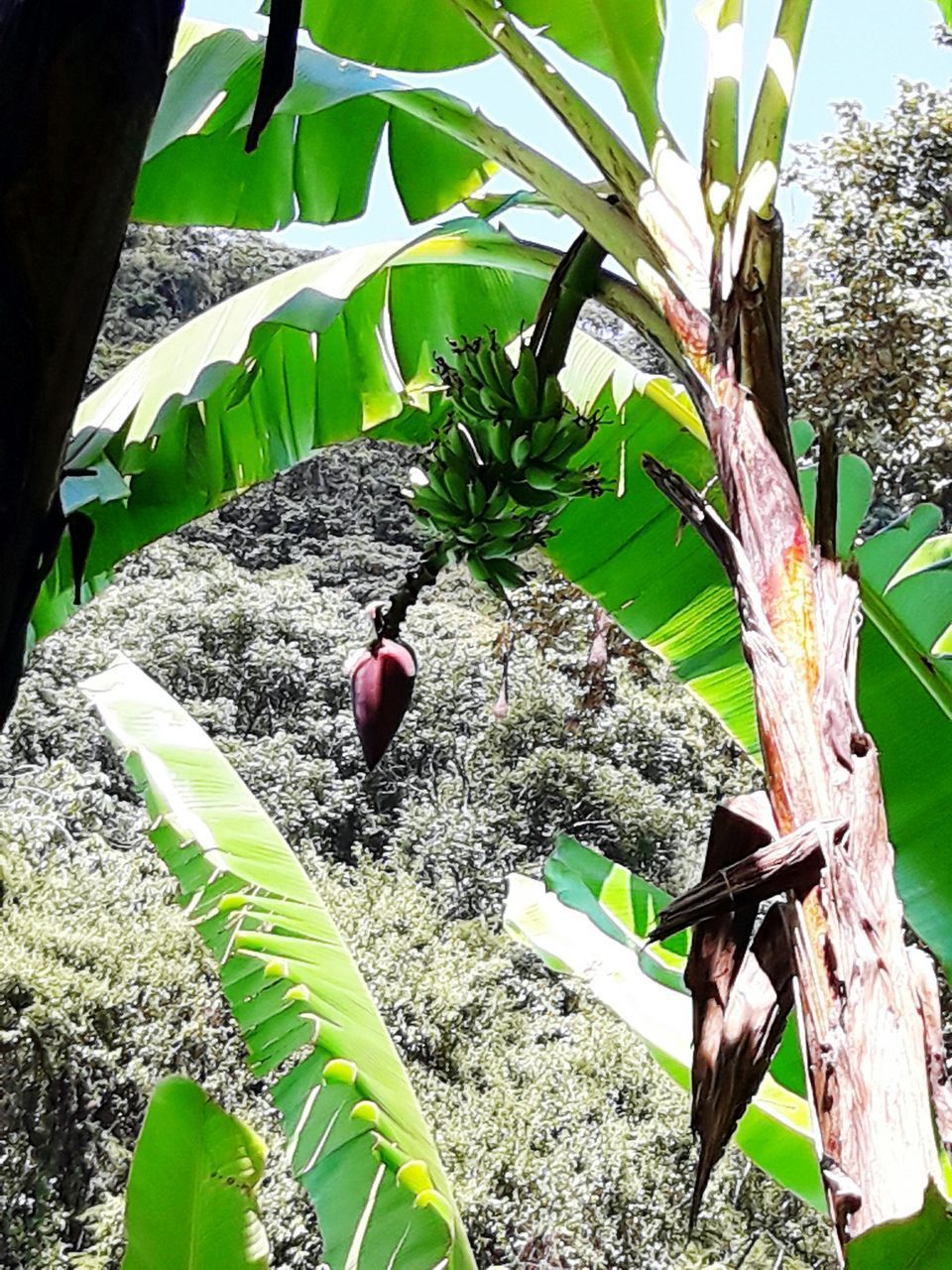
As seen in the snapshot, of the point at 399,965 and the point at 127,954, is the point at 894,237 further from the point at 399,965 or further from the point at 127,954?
the point at 127,954

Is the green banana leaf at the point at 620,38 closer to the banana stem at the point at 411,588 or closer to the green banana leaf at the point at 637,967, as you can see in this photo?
the banana stem at the point at 411,588

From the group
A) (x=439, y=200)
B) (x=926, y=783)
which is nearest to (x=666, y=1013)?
(x=926, y=783)

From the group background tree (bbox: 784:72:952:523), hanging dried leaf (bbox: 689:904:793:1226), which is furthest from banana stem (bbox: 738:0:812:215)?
background tree (bbox: 784:72:952:523)

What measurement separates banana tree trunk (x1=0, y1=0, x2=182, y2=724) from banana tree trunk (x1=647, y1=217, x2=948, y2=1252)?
310 mm

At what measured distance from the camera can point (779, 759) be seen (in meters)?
0.46

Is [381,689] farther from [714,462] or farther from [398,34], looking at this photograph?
[398,34]

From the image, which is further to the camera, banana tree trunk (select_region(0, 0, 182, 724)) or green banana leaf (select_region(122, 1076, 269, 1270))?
green banana leaf (select_region(122, 1076, 269, 1270))

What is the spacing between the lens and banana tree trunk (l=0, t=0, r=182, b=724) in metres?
0.18

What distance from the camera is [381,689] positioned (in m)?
0.69

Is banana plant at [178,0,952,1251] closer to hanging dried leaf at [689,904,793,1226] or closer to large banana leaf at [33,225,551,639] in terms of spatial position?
hanging dried leaf at [689,904,793,1226]

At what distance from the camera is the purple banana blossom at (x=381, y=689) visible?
0.69 meters

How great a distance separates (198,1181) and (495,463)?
1.38 feet

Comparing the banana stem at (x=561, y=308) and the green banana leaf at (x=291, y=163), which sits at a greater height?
the green banana leaf at (x=291, y=163)

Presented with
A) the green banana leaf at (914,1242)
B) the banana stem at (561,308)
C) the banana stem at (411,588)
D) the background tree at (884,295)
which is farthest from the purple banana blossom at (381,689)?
the background tree at (884,295)
